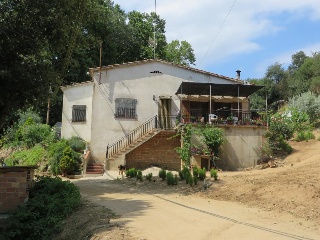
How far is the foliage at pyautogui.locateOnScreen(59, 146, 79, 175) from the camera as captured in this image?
19183 millimetres

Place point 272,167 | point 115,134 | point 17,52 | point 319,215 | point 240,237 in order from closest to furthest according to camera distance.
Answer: point 240,237, point 319,215, point 17,52, point 272,167, point 115,134

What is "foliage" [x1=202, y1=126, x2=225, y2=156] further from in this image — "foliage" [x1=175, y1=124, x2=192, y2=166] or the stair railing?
the stair railing

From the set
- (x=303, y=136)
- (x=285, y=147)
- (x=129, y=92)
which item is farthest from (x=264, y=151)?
(x=129, y=92)

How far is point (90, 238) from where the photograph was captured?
279 inches

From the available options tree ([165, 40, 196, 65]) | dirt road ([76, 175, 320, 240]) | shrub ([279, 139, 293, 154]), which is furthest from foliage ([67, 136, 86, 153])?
tree ([165, 40, 196, 65])

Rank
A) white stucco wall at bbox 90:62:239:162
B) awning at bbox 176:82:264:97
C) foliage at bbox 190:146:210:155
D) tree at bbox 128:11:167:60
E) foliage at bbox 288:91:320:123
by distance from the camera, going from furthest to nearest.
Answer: tree at bbox 128:11:167:60 → foliage at bbox 288:91:320:123 → white stucco wall at bbox 90:62:239:162 → awning at bbox 176:82:264:97 → foliage at bbox 190:146:210:155

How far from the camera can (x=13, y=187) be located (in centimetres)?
929

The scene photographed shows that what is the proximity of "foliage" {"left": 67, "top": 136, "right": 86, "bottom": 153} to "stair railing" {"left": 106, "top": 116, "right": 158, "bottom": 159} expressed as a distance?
5.19 ft

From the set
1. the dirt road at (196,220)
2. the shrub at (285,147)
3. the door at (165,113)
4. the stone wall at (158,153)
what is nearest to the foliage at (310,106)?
the shrub at (285,147)

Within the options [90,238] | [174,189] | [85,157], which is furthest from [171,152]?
[90,238]

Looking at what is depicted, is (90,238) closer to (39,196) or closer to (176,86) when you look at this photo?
(39,196)

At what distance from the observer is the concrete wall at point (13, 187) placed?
918 centimetres

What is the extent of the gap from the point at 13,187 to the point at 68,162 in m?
10.1

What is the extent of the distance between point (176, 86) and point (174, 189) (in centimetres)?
1058
